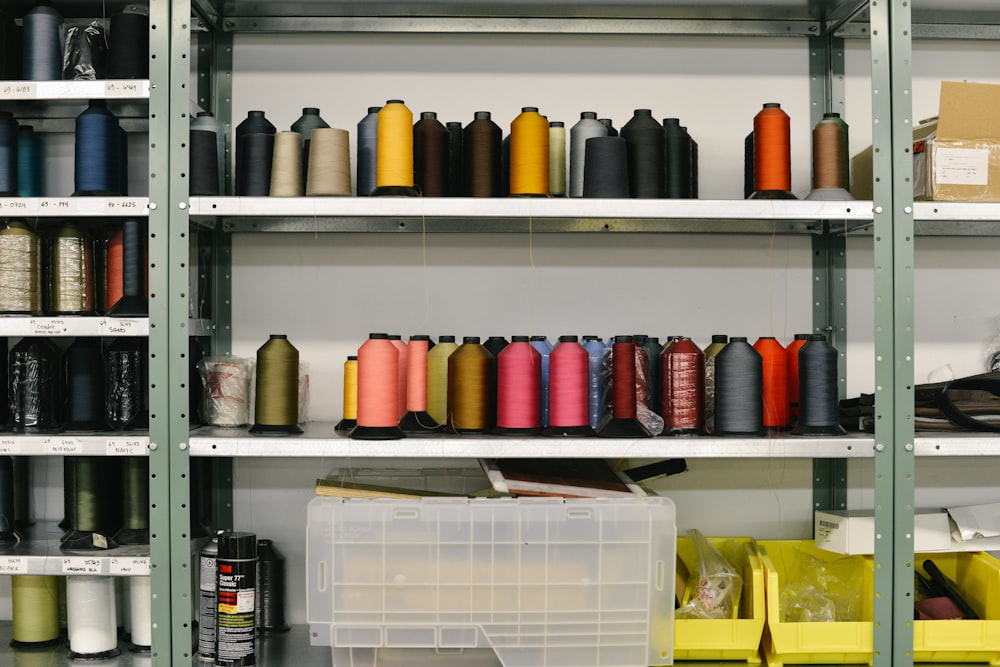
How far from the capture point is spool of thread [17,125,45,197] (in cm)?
210

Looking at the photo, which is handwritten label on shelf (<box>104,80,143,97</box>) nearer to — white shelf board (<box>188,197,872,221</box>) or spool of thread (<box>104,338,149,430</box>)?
white shelf board (<box>188,197,872,221</box>)

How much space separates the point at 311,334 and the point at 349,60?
76 centimetres

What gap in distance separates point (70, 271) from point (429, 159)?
2.93 ft

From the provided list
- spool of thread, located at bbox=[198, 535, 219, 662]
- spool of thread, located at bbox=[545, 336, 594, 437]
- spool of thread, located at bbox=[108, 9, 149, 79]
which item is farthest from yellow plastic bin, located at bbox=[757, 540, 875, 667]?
spool of thread, located at bbox=[108, 9, 149, 79]

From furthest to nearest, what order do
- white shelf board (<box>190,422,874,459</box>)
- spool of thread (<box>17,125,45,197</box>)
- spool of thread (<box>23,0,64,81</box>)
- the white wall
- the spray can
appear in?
1. the white wall
2. spool of thread (<box>17,125,45,197</box>)
3. spool of thread (<box>23,0,64,81</box>)
4. the spray can
5. white shelf board (<box>190,422,874,459</box>)

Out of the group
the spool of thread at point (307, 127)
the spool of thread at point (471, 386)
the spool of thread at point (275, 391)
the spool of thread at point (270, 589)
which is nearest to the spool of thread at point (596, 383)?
the spool of thread at point (471, 386)

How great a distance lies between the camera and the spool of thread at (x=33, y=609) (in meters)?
A: 2.05

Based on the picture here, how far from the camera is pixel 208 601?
194cm

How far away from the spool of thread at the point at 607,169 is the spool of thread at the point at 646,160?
49 mm

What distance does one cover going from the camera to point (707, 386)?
202cm

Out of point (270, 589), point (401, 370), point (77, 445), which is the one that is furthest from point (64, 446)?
point (401, 370)

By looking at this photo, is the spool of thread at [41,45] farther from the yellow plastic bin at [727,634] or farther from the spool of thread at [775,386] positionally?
the yellow plastic bin at [727,634]

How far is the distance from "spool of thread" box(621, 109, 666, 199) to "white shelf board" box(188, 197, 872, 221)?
0.13 metres

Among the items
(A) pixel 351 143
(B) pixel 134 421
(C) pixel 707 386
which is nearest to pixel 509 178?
(A) pixel 351 143
